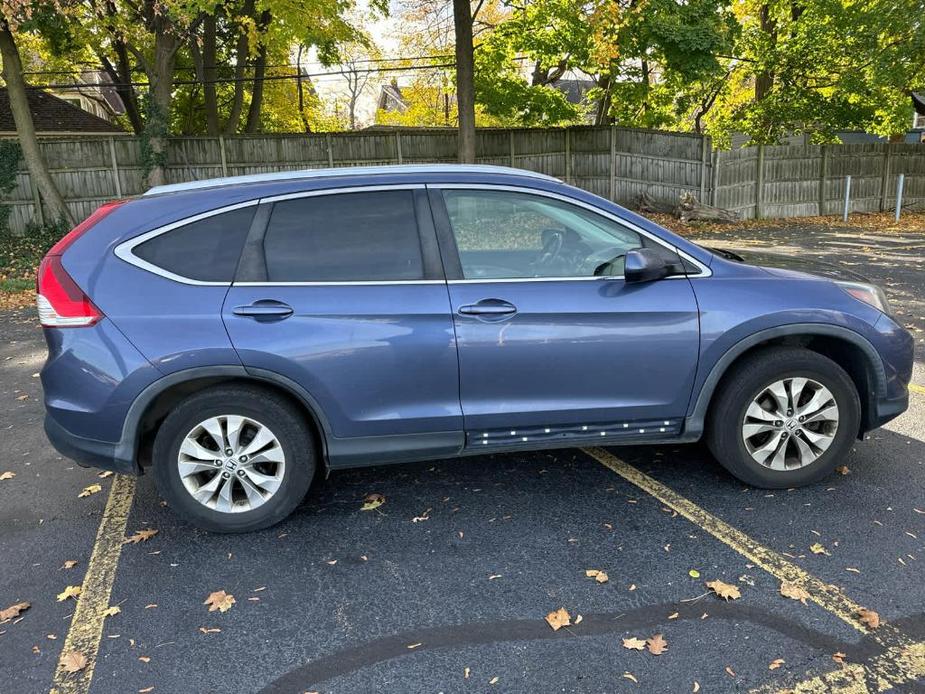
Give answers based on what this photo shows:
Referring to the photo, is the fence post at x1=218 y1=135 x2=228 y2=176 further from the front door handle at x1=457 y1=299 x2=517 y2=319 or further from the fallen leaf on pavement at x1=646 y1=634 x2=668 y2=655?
the fallen leaf on pavement at x1=646 y1=634 x2=668 y2=655

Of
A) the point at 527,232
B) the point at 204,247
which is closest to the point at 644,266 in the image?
the point at 527,232

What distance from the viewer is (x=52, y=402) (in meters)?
3.49

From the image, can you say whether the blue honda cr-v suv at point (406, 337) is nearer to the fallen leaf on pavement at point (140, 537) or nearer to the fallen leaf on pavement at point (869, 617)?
the fallen leaf on pavement at point (140, 537)

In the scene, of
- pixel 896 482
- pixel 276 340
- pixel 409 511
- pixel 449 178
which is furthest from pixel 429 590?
pixel 896 482

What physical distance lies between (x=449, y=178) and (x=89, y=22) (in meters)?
15.6

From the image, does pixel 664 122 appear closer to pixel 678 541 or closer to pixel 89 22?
pixel 89 22

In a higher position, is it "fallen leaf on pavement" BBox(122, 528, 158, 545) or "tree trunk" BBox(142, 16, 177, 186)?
"tree trunk" BBox(142, 16, 177, 186)

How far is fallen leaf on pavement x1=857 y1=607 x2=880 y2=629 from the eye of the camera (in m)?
2.81

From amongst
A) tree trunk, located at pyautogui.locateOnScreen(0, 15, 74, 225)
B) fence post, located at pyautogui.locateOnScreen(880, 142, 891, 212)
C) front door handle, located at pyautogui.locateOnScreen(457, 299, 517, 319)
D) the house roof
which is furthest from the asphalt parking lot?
the house roof

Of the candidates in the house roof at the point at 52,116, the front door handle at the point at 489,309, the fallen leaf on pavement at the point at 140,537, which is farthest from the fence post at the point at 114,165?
the front door handle at the point at 489,309

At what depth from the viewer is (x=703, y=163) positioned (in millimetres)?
18406

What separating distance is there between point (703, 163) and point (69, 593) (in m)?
18.3

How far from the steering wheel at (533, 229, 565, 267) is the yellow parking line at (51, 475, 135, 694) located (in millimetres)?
2644

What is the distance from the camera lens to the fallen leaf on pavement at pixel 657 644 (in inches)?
106
